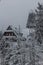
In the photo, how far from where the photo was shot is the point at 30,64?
8.78 meters

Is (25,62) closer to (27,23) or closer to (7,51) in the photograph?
(7,51)

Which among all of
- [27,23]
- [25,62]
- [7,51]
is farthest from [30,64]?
[27,23]

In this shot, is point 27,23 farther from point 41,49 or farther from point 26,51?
point 26,51

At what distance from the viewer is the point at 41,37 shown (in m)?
17.4

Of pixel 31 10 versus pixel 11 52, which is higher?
pixel 31 10

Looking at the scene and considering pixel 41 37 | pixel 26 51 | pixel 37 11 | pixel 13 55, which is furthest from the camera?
pixel 37 11

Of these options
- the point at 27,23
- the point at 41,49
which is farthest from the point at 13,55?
the point at 27,23

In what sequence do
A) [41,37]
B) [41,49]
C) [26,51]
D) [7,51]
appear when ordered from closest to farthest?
1. [26,51]
2. [7,51]
3. [41,49]
4. [41,37]

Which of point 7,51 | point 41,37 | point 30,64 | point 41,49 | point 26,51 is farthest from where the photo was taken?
point 41,37

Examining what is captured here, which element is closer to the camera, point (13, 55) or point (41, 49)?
point (13, 55)

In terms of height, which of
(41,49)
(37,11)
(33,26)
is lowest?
(41,49)

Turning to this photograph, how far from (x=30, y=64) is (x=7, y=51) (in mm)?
4516

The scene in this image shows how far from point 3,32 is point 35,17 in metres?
6.03

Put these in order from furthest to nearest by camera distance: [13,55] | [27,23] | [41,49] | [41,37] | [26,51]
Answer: [27,23] < [41,37] < [41,49] < [13,55] < [26,51]
